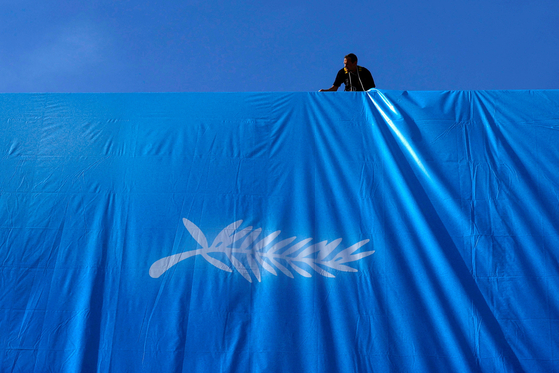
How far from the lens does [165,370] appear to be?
7.77 ft

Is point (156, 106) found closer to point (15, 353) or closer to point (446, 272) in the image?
point (15, 353)

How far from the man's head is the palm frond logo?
4.46ft

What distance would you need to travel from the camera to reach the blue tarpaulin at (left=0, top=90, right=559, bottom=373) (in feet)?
7.77

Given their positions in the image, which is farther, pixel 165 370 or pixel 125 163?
pixel 125 163

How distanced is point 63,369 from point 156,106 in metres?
1.70

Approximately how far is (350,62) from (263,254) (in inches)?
62.7

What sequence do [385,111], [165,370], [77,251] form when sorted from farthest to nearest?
[385,111] < [77,251] < [165,370]

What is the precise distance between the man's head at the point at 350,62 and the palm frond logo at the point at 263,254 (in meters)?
1.36

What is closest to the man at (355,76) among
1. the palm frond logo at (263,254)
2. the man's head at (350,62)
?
the man's head at (350,62)

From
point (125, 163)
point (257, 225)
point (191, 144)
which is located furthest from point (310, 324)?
point (125, 163)

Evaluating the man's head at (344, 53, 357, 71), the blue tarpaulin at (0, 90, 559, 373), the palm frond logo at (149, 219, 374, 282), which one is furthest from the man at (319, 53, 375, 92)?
the palm frond logo at (149, 219, 374, 282)

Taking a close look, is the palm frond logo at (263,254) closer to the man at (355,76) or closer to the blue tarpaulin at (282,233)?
the blue tarpaulin at (282,233)

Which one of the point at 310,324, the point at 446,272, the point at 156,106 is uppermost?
the point at 156,106

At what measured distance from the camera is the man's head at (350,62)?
312cm
